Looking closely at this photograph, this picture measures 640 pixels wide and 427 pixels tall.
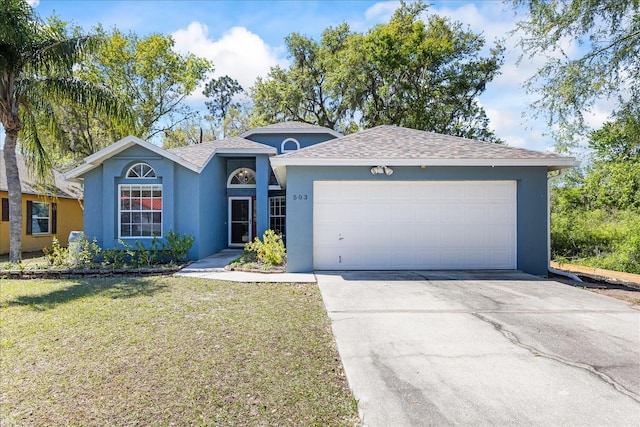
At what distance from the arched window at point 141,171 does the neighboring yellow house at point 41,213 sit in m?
4.54

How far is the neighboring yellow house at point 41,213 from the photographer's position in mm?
15156

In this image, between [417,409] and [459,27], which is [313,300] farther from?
[459,27]

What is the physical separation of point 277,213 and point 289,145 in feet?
→ 12.5

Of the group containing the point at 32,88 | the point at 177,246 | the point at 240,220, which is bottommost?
Answer: the point at 177,246

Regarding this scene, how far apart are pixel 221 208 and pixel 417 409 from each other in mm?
12949

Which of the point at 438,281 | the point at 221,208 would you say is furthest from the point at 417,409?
the point at 221,208

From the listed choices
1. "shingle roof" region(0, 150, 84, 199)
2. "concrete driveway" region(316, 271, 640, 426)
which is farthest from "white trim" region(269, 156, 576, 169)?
"shingle roof" region(0, 150, 84, 199)

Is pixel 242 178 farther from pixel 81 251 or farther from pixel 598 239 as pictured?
pixel 598 239

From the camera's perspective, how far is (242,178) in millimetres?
16016

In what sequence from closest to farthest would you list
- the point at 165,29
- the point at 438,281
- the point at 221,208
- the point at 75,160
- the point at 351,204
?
the point at 438,281
the point at 351,204
the point at 221,208
the point at 165,29
the point at 75,160

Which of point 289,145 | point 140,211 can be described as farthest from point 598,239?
point 140,211

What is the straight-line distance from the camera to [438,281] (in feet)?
28.3

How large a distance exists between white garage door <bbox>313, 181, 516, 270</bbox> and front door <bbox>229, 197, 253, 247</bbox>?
6538 millimetres

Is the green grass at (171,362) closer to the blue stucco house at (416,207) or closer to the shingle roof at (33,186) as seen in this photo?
the blue stucco house at (416,207)
